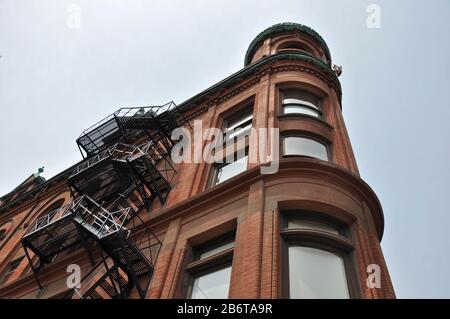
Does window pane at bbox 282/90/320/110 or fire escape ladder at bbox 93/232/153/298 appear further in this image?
window pane at bbox 282/90/320/110

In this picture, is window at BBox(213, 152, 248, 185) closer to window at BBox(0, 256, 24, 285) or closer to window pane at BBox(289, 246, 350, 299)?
window pane at BBox(289, 246, 350, 299)

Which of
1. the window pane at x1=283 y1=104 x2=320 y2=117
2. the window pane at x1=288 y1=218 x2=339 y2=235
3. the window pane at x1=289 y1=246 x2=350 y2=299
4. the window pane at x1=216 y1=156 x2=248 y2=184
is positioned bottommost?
Answer: the window pane at x1=289 y1=246 x2=350 y2=299

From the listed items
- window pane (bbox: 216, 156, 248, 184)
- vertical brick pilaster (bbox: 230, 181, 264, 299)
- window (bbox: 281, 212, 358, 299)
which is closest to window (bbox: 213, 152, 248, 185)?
window pane (bbox: 216, 156, 248, 184)

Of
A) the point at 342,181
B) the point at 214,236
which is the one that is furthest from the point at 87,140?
the point at 342,181

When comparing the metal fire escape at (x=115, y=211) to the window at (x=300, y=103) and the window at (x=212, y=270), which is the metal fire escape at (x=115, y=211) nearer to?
the window at (x=212, y=270)

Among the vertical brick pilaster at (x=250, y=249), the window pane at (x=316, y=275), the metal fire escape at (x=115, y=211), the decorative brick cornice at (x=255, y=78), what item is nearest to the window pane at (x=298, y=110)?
the decorative brick cornice at (x=255, y=78)

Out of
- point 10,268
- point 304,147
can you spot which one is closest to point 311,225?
point 304,147

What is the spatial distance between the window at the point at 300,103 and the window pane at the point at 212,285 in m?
8.79

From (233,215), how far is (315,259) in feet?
9.13

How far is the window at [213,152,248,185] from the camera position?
642 inches

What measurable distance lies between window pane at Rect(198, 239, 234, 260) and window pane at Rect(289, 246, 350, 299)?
2.08 m

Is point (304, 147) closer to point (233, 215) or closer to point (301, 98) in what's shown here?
point (301, 98)

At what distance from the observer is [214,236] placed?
12.9 m
